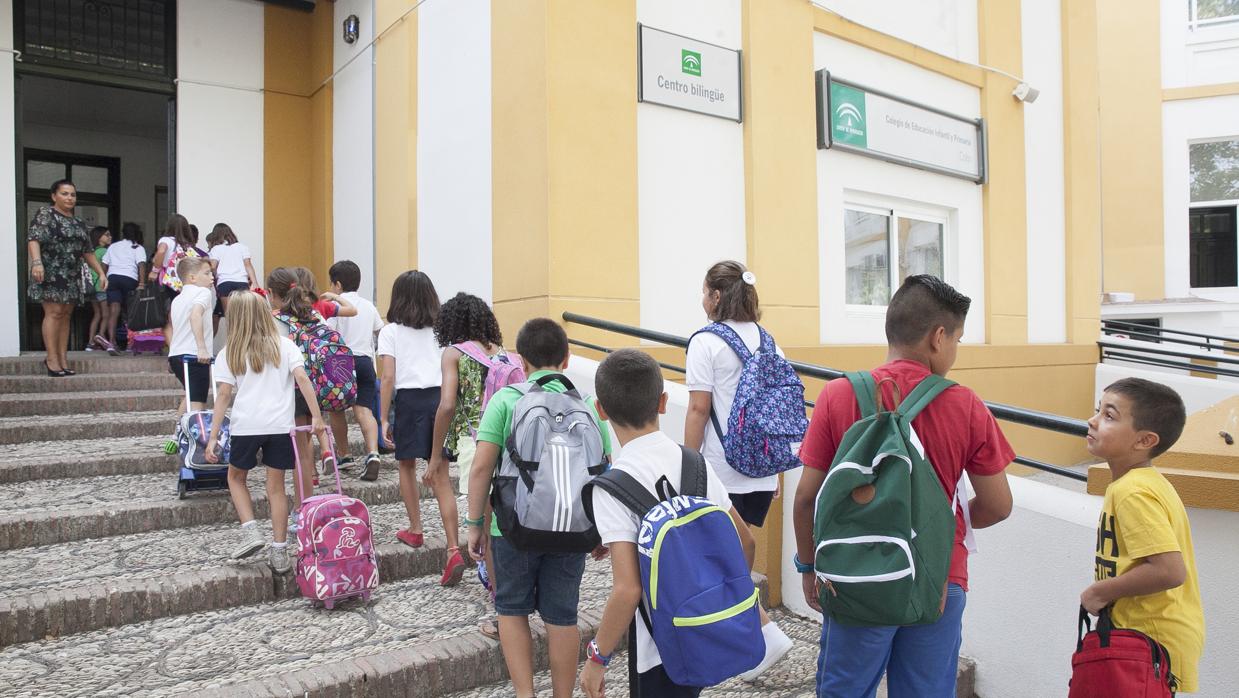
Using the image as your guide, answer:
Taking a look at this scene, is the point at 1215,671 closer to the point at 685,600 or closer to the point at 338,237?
the point at 685,600

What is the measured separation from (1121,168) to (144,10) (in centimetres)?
1646

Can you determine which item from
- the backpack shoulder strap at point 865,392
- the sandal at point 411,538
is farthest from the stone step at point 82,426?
the backpack shoulder strap at point 865,392

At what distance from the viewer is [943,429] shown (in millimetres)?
2145

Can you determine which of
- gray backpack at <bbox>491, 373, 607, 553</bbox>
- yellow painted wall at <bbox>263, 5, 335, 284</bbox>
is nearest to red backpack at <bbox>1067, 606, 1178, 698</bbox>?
gray backpack at <bbox>491, 373, 607, 553</bbox>

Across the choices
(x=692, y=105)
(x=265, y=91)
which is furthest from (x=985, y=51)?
(x=265, y=91)

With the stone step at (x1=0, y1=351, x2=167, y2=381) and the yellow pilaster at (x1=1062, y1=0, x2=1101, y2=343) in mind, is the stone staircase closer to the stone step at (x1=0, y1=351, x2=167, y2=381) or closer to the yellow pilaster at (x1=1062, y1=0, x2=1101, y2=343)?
the stone step at (x1=0, y1=351, x2=167, y2=381)

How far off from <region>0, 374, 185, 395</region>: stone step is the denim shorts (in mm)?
5840

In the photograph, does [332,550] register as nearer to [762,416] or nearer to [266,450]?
[266,450]

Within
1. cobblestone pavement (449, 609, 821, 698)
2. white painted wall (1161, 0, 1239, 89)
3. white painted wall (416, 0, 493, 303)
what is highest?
white painted wall (1161, 0, 1239, 89)

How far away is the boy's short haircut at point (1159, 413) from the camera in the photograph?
2.45 metres

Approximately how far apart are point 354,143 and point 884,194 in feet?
19.6

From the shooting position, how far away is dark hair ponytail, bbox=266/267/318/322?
5207 millimetres

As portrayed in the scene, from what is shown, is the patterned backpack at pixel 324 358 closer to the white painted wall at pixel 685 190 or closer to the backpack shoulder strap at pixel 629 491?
the white painted wall at pixel 685 190

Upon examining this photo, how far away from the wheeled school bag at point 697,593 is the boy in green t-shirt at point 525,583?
2.98 ft
